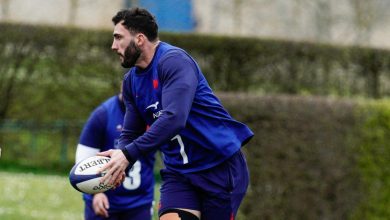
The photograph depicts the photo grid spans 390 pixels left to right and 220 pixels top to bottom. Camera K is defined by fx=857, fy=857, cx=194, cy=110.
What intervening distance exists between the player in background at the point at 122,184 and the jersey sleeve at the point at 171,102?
172cm

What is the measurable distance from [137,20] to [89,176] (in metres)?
1.09

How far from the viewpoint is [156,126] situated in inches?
215

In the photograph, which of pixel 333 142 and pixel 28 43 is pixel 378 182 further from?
pixel 28 43

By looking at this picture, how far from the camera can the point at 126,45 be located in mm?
5758

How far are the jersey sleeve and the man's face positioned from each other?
8.1 inches

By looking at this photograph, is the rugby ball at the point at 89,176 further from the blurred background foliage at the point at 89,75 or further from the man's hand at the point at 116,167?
the blurred background foliage at the point at 89,75

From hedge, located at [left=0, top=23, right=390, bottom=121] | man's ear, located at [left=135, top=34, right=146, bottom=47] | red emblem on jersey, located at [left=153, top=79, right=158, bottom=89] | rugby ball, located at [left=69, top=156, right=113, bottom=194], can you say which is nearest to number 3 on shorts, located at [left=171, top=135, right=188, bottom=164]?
red emblem on jersey, located at [left=153, top=79, right=158, bottom=89]

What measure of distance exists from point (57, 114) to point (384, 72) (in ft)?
23.8

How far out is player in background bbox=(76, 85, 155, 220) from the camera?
23.9ft

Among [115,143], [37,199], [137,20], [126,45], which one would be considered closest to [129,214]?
[115,143]

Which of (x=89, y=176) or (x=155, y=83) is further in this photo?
(x=155, y=83)

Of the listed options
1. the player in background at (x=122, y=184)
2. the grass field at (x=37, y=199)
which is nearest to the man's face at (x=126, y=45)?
the player in background at (x=122, y=184)

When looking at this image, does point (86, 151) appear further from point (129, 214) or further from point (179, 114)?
point (179, 114)

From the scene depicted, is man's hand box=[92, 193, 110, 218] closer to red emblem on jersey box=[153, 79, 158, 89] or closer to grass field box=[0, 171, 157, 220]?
red emblem on jersey box=[153, 79, 158, 89]
